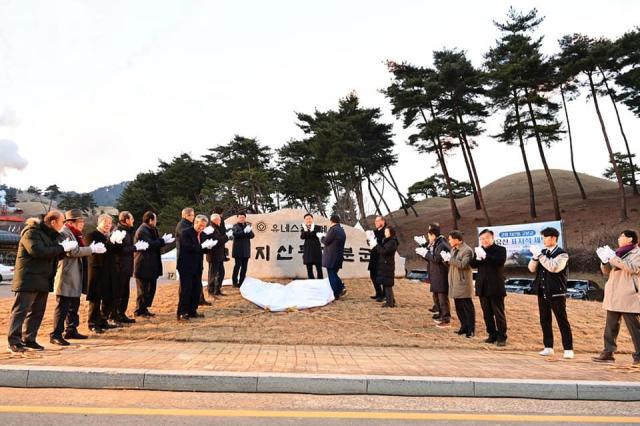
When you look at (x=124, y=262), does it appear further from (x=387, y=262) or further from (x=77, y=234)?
(x=387, y=262)

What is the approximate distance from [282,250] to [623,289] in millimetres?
8809

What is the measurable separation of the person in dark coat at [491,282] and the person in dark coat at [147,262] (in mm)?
5065

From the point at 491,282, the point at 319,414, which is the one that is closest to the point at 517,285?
the point at 491,282

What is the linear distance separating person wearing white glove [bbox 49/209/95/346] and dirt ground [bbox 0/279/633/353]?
0.56 metres

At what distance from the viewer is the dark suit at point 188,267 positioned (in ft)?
25.2

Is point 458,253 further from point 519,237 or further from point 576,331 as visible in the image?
point 519,237

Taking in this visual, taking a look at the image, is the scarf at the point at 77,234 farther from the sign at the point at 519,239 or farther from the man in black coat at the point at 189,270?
the sign at the point at 519,239

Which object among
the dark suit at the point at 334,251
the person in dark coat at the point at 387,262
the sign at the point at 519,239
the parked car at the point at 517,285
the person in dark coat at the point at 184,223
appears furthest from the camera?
the sign at the point at 519,239

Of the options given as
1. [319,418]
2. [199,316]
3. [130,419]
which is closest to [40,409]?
[130,419]

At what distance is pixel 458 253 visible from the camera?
7.64 m

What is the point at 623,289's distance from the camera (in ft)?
19.5

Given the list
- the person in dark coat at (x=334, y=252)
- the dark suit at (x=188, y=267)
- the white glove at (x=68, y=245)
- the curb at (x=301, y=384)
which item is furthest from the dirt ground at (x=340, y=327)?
the curb at (x=301, y=384)

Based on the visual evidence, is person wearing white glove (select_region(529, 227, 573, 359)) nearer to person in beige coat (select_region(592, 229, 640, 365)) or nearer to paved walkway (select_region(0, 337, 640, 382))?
paved walkway (select_region(0, 337, 640, 382))

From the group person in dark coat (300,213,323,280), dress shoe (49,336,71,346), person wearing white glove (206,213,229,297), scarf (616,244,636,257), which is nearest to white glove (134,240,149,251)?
person wearing white glove (206,213,229,297)
